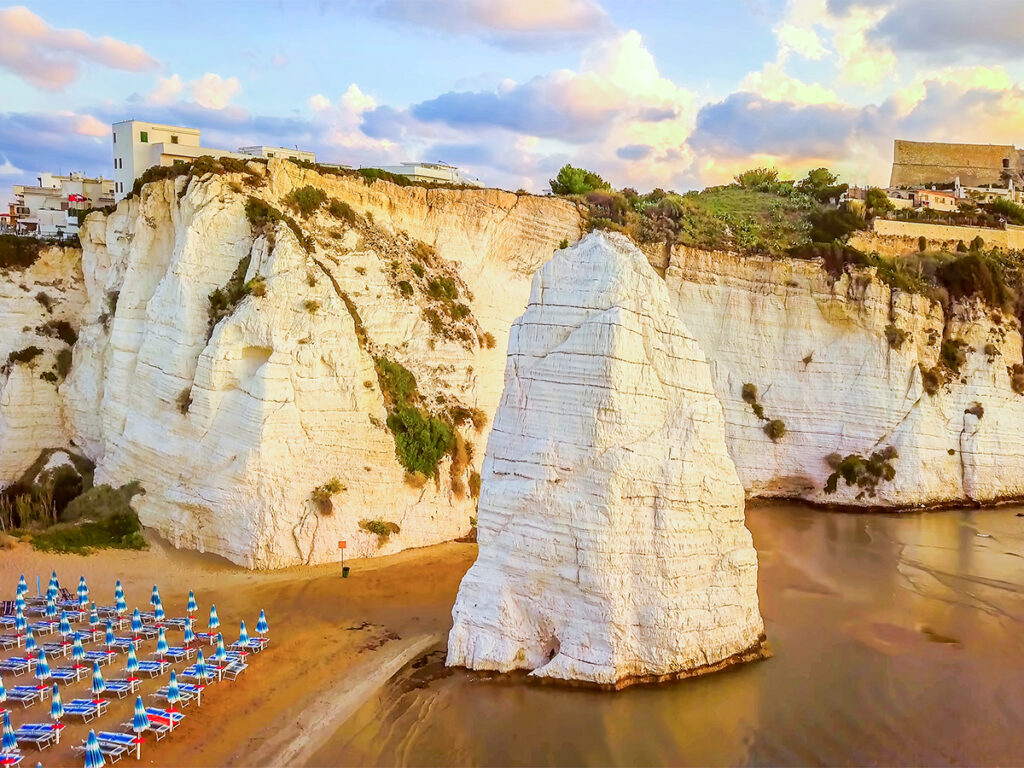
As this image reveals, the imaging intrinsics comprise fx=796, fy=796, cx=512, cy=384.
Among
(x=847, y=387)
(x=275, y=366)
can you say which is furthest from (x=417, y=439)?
(x=847, y=387)

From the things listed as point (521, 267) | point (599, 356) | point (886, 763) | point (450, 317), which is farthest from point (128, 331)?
point (886, 763)

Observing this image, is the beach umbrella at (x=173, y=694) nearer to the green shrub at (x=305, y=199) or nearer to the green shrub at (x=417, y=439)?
the green shrub at (x=417, y=439)

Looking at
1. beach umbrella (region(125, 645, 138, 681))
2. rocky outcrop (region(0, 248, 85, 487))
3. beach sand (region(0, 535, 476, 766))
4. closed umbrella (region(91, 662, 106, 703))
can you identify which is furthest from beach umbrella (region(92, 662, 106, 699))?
rocky outcrop (region(0, 248, 85, 487))

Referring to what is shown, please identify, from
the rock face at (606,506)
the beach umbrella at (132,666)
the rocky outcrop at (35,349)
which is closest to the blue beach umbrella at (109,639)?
the beach umbrella at (132,666)

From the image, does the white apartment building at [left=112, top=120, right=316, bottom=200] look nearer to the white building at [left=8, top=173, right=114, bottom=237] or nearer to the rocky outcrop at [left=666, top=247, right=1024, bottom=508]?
the white building at [left=8, top=173, right=114, bottom=237]

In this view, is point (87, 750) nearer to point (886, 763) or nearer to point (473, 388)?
point (886, 763)

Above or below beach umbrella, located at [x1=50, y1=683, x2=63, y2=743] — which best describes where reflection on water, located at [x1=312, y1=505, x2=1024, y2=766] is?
below
